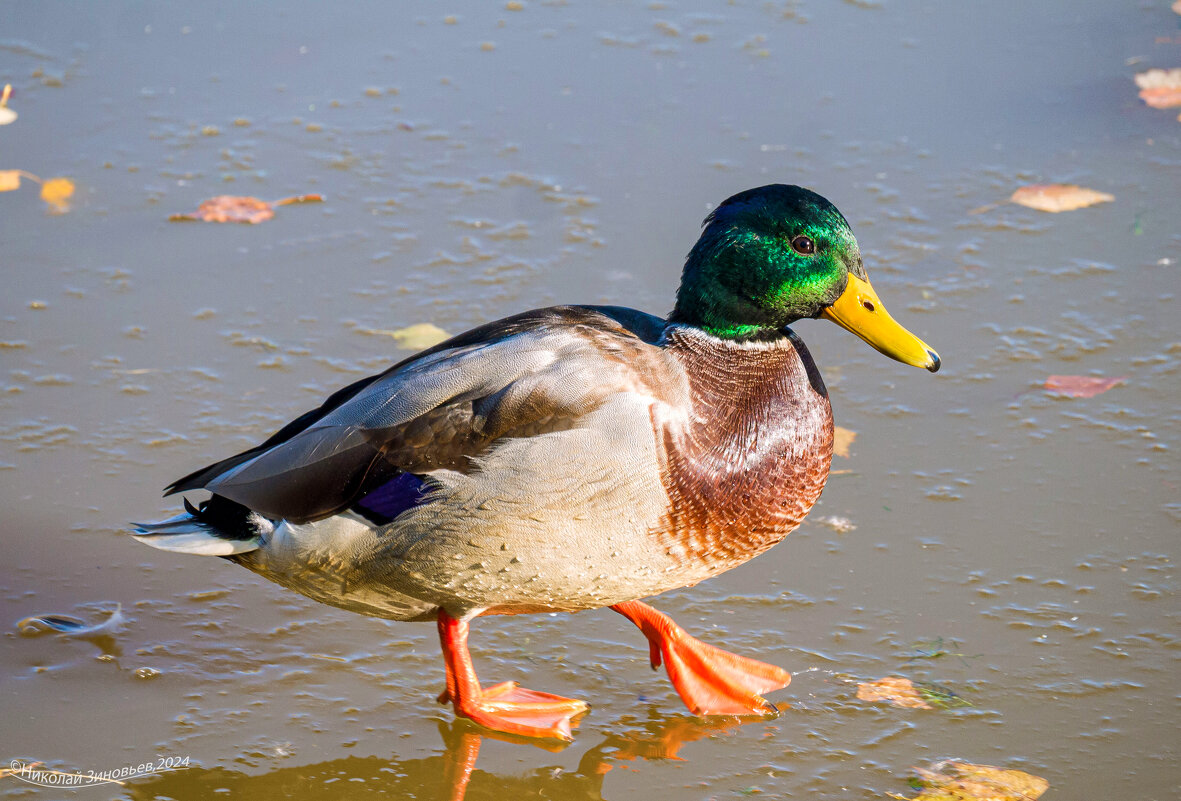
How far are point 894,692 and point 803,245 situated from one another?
109 centimetres

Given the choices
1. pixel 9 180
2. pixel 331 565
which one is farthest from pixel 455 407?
pixel 9 180

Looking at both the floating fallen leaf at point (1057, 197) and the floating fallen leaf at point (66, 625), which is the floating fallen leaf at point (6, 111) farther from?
the floating fallen leaf at point (1057, 197)

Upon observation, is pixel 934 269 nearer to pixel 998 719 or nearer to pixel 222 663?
pixel 998 719

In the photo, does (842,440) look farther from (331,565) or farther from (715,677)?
(331,565)

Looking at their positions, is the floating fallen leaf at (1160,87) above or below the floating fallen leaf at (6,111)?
above

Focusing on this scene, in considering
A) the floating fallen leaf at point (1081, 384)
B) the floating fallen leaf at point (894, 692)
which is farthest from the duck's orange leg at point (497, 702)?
the floating fallen leaf at point (1081, 384)

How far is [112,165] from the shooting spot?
532cm

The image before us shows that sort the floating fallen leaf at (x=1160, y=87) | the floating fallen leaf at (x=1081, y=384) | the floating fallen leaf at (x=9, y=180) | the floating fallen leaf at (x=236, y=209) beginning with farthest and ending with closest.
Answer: the floating fallen leaf at (x=1160, y=87)
the floating fallen leaf at (x=9, y=180)
the floating fallen leaf at (x=236, y=209)
the floating fallen leaf at (x=1081, y=384)

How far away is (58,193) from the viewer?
513cm

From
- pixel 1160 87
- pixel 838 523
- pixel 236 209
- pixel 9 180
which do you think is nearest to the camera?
pixel 838 523

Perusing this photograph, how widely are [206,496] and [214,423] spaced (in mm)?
267

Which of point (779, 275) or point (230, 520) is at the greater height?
point (779, 275)

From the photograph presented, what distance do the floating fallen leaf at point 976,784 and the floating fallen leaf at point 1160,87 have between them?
394cm

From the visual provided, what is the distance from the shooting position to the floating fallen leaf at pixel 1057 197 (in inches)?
200
